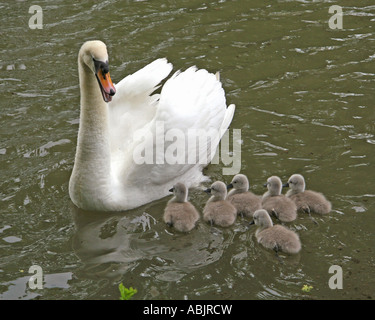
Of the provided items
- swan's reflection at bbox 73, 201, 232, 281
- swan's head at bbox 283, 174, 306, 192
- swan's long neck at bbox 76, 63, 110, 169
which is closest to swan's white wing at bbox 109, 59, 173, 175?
swan's long neck at bbox 76, 63, 110, 169

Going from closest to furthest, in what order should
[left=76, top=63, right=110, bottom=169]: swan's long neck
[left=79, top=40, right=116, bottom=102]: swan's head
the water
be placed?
the water, [left=79, top=40, right=116, bottom=102]: swan's head, [left=76, top=63, right=110, bottom=169]: swan's long neck

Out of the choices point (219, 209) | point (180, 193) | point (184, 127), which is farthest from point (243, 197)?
point (184, 127)

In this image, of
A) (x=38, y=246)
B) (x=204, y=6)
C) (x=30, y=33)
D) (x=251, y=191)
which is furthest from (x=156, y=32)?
(x=38, y=246)

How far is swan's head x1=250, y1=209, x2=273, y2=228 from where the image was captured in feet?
23.8

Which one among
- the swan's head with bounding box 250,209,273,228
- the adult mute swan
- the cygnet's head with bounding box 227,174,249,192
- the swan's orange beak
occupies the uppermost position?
the swan's orange beak

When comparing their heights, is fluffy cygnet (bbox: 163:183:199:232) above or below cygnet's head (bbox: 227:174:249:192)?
below

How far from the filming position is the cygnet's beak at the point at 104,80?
23.4 feet

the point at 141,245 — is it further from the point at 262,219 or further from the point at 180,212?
the point at 262,219

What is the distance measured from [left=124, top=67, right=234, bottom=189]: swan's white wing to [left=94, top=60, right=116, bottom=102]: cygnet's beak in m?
0.87

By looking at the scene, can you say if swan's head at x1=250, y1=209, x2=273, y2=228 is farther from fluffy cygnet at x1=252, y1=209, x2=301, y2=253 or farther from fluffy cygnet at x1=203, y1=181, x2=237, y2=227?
fluffy cygnet at x1=203, y1=181, x2=237, y2=227

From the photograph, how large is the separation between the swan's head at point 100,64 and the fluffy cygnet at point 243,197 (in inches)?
69.6

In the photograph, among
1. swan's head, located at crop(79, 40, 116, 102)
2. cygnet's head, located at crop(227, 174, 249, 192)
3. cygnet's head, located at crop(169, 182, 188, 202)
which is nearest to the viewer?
swan's head, located at crop(79, 40, 116, 102)

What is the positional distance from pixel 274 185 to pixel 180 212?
3.54 ft

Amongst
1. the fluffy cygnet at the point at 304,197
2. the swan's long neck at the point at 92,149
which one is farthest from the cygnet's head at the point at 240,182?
the swan's long neck at the point at 92,149
